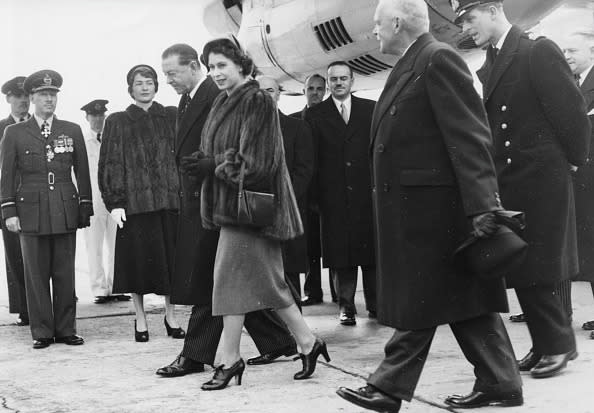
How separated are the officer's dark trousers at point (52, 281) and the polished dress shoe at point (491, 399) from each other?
2.91 m

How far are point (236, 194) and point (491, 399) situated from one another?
4.52ft

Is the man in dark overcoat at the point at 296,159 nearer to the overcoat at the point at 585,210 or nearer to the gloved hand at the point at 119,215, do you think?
the gloved hand at the point at 119,215

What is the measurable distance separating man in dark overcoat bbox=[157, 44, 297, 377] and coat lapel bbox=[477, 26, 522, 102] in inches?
53.4

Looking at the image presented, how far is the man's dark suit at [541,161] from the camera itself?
392 centimetres

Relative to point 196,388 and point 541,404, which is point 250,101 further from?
point 541,404

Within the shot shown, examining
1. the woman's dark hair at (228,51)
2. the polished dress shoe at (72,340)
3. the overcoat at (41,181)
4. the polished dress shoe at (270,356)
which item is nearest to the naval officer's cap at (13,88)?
the overcoat at (41,181)

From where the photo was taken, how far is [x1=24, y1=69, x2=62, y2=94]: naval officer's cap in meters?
5.56

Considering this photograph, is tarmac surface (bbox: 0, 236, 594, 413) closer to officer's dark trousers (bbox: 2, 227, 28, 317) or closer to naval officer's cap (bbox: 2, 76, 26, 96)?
officer's dark trousers (bbox: 2, 227, 28, 317)

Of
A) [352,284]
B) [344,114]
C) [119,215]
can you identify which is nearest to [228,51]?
[119,215]

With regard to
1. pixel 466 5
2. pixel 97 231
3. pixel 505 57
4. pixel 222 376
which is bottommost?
pixel 222 376

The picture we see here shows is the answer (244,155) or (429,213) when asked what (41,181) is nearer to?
(244,155)

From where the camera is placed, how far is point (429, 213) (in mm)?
3219

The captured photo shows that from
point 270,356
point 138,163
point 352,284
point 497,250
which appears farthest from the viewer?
point 352,284

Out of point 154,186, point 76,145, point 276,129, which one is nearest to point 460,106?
point 276,129
